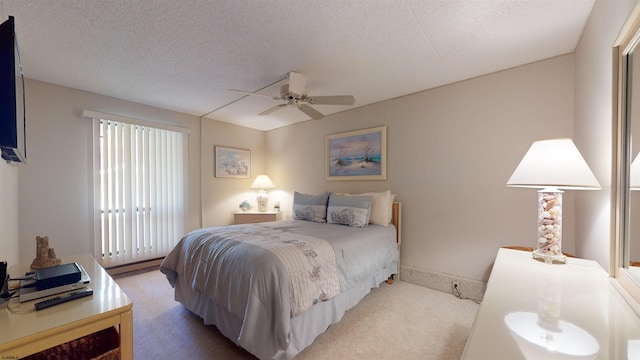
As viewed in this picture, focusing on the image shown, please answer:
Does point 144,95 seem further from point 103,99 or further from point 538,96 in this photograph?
point 538,96

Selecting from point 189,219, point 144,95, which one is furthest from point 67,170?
point 189,219

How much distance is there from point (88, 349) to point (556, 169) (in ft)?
8.07

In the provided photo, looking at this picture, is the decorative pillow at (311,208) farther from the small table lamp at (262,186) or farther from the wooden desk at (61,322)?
the wooden desk at (61,322)

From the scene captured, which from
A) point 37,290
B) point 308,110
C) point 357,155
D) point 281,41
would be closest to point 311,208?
point 357,155

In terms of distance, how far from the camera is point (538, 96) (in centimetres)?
223

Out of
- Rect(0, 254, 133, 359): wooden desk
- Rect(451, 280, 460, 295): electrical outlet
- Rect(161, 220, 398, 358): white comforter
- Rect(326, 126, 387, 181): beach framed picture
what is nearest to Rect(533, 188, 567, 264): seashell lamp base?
Rect(161, 220, 398, 358): white comforter

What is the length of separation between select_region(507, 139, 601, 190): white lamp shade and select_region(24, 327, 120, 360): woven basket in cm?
218

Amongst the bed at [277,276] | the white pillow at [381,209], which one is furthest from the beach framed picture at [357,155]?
the bed at [277,276]

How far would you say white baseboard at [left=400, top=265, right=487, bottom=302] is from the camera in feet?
8.21

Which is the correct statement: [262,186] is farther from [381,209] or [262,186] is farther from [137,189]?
[381,209]

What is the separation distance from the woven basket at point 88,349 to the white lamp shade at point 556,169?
2.18 meters

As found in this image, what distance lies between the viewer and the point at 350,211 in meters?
2.88

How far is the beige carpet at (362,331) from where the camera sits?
1.74 m

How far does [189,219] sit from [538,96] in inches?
185
